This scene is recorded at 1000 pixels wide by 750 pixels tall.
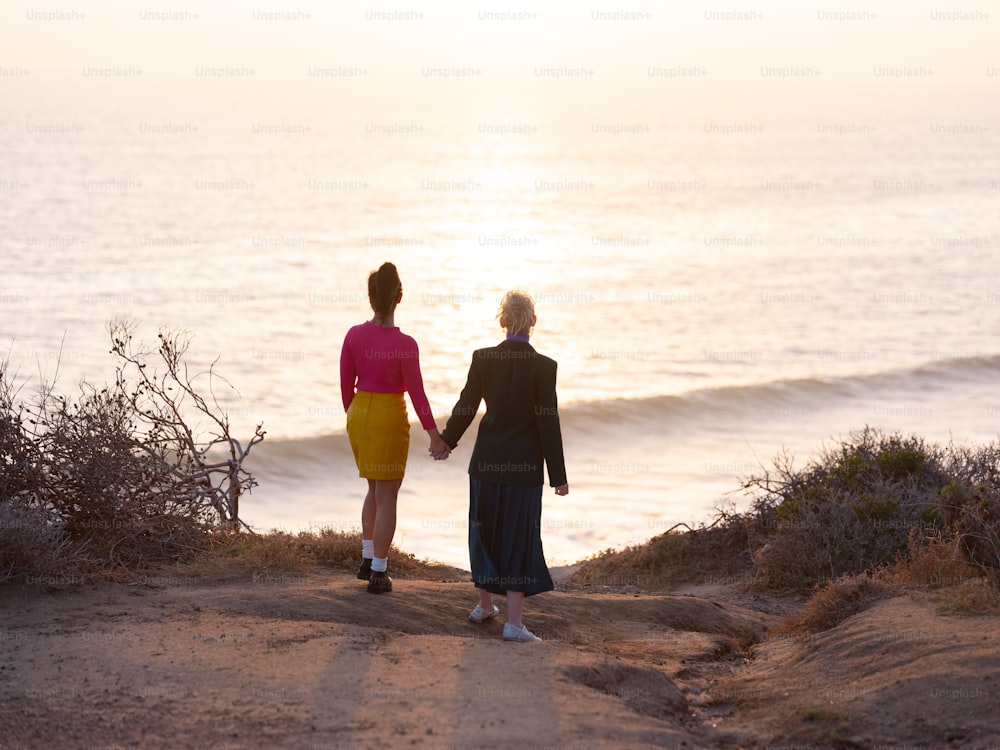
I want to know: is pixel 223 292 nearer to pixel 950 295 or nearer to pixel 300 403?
pixel 300 403

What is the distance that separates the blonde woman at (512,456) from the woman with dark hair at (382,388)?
0.42 meters

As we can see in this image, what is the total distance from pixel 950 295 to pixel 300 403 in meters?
23.9

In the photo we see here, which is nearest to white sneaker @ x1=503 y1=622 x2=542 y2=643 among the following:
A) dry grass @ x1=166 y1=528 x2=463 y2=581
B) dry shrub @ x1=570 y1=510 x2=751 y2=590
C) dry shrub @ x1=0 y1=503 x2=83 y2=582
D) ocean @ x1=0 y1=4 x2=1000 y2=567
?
dry grass @ x1=166 y1=528 x2=463 y2=581

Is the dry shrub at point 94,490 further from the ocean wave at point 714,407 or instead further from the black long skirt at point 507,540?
the ocean wave at point 714,407

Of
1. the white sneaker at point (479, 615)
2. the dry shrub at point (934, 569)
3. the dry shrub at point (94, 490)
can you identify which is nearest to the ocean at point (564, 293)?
the dry shrub at point (94, 490)

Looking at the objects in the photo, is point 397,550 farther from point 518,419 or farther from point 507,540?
point 518,419

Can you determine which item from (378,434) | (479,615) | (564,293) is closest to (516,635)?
(479,615)

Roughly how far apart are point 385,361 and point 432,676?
2.17 meters

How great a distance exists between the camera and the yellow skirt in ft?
24.2

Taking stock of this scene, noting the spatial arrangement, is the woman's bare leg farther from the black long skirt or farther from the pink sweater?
the black long skirt

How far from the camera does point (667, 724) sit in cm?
581

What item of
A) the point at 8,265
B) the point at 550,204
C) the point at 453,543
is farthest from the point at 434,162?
the point at 453,543

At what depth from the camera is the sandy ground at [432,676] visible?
5.36 m

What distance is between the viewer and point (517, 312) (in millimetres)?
6883
